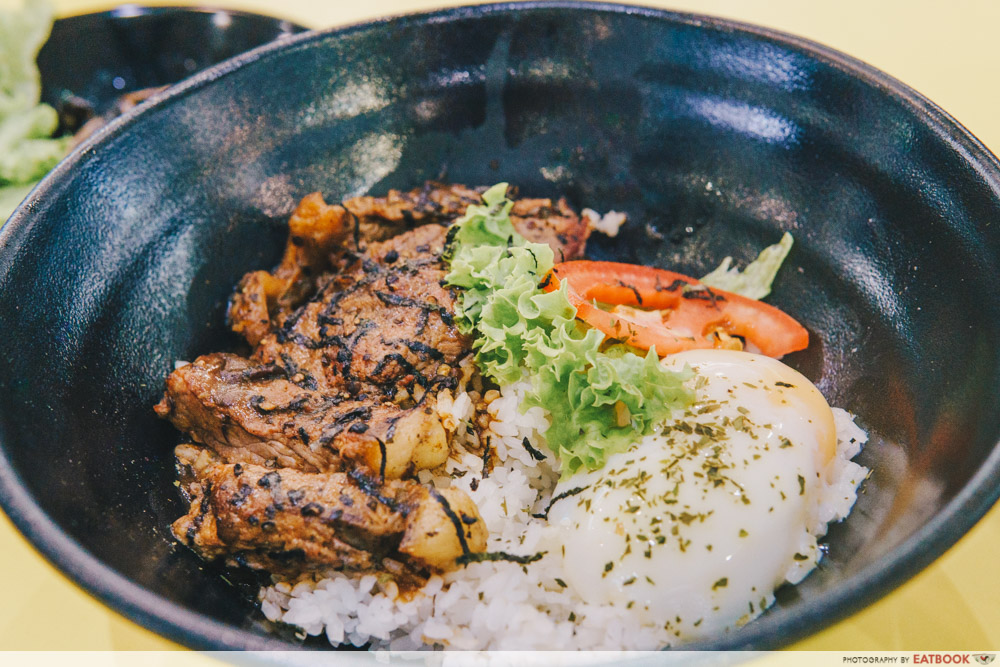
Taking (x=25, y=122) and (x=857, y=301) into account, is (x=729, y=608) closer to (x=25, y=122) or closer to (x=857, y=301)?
(x=857, y=301)

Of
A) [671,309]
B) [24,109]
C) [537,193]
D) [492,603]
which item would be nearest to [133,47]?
[24,109]

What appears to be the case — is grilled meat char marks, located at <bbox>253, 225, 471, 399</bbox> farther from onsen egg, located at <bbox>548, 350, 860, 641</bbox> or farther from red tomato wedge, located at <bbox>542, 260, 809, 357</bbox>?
onsen egg, located at <bbox>548, 350, 860, 641</bbox>

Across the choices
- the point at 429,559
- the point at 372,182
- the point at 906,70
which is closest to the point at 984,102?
the point at 906,70

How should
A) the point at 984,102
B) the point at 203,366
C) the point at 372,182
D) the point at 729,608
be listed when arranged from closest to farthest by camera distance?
1. the point at 729,608
2. the point at 203,366
3. the point at 372,182
4. the point at 984,102

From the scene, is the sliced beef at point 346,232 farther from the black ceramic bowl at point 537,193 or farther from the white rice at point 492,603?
the white rice at point 492,603

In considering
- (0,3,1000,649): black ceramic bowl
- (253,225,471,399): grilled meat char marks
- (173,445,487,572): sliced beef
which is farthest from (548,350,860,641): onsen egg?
(253,225,471,399): grilled meat char marks

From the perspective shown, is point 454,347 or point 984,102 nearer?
point 454,347
